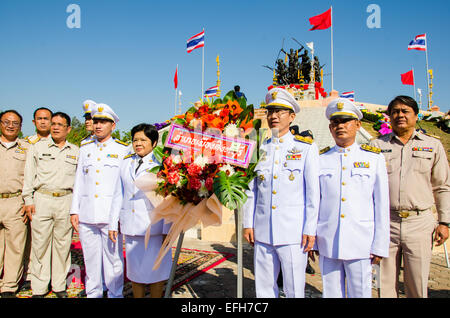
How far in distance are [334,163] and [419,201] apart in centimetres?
82

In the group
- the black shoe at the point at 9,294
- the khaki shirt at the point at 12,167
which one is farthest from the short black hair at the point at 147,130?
the black shoe at the point at 9,294

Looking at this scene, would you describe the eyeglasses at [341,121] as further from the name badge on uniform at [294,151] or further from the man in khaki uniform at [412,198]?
the man in khaki uniform at [412,198]

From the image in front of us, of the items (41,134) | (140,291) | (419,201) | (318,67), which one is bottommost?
(140,291)

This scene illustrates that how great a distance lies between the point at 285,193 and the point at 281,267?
1.99 ft

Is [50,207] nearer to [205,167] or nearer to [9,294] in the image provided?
[9,294]

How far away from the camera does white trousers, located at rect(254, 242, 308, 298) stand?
2441 mm

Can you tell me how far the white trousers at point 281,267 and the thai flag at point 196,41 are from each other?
1617cm

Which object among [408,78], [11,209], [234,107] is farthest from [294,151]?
[408,78]

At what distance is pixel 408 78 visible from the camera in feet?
59.8

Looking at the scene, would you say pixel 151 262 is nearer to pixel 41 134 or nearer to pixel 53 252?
pixel 53 252

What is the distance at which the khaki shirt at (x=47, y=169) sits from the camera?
3.89m

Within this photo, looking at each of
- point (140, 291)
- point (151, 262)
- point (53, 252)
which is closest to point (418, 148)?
point (151, 262)

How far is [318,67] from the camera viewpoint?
32.6 meters
